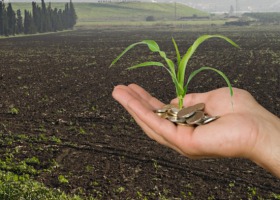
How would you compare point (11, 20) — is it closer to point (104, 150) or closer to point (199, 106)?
point (104, 150)

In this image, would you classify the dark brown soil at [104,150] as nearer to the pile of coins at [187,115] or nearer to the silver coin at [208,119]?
the pile of coins at [187,115]

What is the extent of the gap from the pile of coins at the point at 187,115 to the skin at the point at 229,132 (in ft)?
0.55

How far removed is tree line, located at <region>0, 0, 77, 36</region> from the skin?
82218 mm

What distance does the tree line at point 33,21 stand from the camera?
280 feet

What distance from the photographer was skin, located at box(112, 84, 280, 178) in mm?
4297

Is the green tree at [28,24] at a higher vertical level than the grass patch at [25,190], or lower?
higher

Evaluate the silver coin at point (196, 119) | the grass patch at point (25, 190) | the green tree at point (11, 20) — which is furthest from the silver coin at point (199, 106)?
the green tree at point (11, 20)

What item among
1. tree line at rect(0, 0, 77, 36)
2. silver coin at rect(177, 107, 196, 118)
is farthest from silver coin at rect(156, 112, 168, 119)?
tree line at rect(0, 0, 77, 36)

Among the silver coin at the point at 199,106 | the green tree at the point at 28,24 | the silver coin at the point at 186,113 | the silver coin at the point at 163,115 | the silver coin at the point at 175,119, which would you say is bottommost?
the silver coin at the point at 175,119

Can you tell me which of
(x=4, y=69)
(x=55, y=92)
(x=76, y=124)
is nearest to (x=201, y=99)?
(x=76, y=124)

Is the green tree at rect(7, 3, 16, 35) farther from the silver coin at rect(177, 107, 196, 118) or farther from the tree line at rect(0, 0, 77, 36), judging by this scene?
the silver coin at rect(177, 107, 196, 118)

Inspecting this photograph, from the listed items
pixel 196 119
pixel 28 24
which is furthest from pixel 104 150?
pixel 28 24

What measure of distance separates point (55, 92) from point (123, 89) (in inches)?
668

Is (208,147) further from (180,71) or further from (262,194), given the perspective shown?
(262,194)
